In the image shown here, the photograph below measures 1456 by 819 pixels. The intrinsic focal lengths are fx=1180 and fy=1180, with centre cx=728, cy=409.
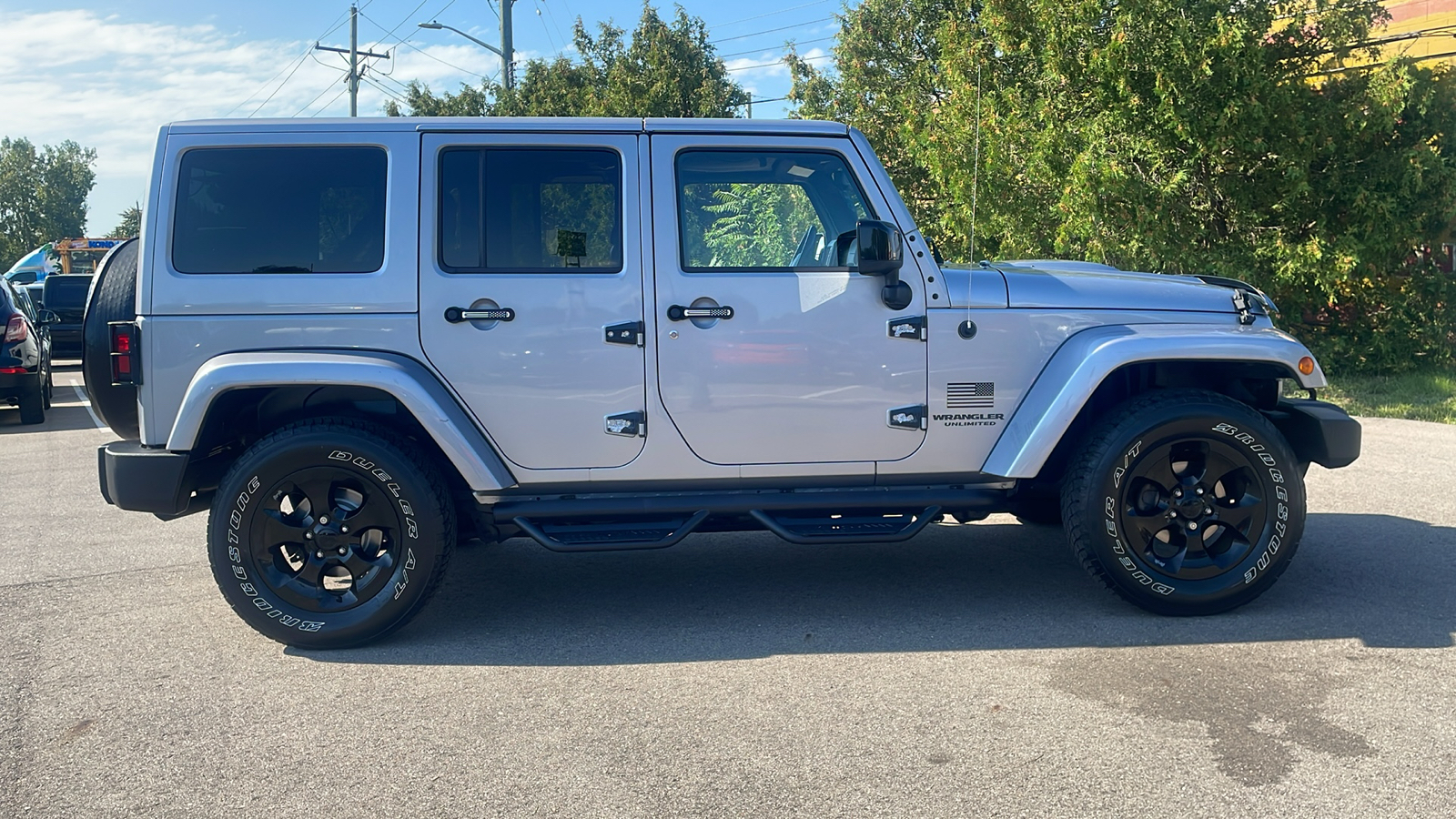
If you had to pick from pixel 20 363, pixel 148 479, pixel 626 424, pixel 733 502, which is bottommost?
pixel 733 502

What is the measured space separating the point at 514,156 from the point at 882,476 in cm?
199

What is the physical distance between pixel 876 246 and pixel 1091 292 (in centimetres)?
98

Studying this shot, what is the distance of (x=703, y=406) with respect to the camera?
4.71m

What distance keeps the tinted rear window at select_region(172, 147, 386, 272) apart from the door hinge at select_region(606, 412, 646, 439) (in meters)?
1.10

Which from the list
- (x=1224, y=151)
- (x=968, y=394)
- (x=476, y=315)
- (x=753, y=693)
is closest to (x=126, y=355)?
(x=476, y=315)

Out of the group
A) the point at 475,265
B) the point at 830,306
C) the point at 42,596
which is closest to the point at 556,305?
the point at 475,265

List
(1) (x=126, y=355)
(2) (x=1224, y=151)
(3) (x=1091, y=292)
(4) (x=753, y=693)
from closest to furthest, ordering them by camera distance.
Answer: (4) (x=753, y=693) < (1) (x=126, y=355) < (3) (x=1091, y=292) < (2) (x=1224, y=151)

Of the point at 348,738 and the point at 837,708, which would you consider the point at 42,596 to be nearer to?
the point at 348,738

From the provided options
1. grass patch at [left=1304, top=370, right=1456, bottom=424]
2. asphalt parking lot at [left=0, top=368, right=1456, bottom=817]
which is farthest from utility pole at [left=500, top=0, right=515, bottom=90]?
asphalt parking lot at [left=0, top=368, right=1456, bottom=817]

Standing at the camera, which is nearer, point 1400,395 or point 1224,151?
point 1224,151

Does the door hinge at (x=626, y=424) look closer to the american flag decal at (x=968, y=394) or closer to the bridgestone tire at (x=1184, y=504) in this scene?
the american flag decal at (x=968, y=394)

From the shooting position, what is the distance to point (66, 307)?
1697 centimetres

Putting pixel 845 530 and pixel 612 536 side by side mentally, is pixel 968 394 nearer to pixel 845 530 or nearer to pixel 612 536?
pixel 845 530

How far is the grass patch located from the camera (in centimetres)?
1141
